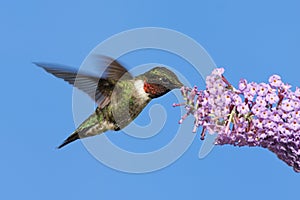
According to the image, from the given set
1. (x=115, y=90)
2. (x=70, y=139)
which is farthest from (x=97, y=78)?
(x=70, y=139)

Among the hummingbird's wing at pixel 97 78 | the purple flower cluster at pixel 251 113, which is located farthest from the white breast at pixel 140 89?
the purple flower cluster at pixel 251 113

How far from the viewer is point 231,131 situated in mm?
6129

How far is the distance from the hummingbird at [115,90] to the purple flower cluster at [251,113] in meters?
1.06

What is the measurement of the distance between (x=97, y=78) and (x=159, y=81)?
89 cm

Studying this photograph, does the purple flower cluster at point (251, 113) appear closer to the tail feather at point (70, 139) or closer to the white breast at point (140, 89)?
the white breast at point (140, 89)

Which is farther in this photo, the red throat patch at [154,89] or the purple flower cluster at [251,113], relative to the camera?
the red throat patch at [154,89]

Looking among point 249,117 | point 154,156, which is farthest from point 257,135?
point 154,156

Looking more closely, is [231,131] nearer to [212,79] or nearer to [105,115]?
[212,79]

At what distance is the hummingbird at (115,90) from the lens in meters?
7.41

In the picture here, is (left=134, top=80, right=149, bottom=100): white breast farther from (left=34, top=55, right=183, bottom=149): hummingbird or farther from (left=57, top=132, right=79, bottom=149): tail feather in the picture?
(left=57, top=132, right=79, bottom=149): tail feather

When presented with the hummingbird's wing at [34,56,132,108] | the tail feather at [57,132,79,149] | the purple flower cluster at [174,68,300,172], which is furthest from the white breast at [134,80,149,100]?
the purple flower cluster at [174,68,300,172]

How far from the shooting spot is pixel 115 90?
8.12 metres

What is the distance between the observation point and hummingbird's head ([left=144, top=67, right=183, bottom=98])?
738cm

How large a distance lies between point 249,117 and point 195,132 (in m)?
0.64
